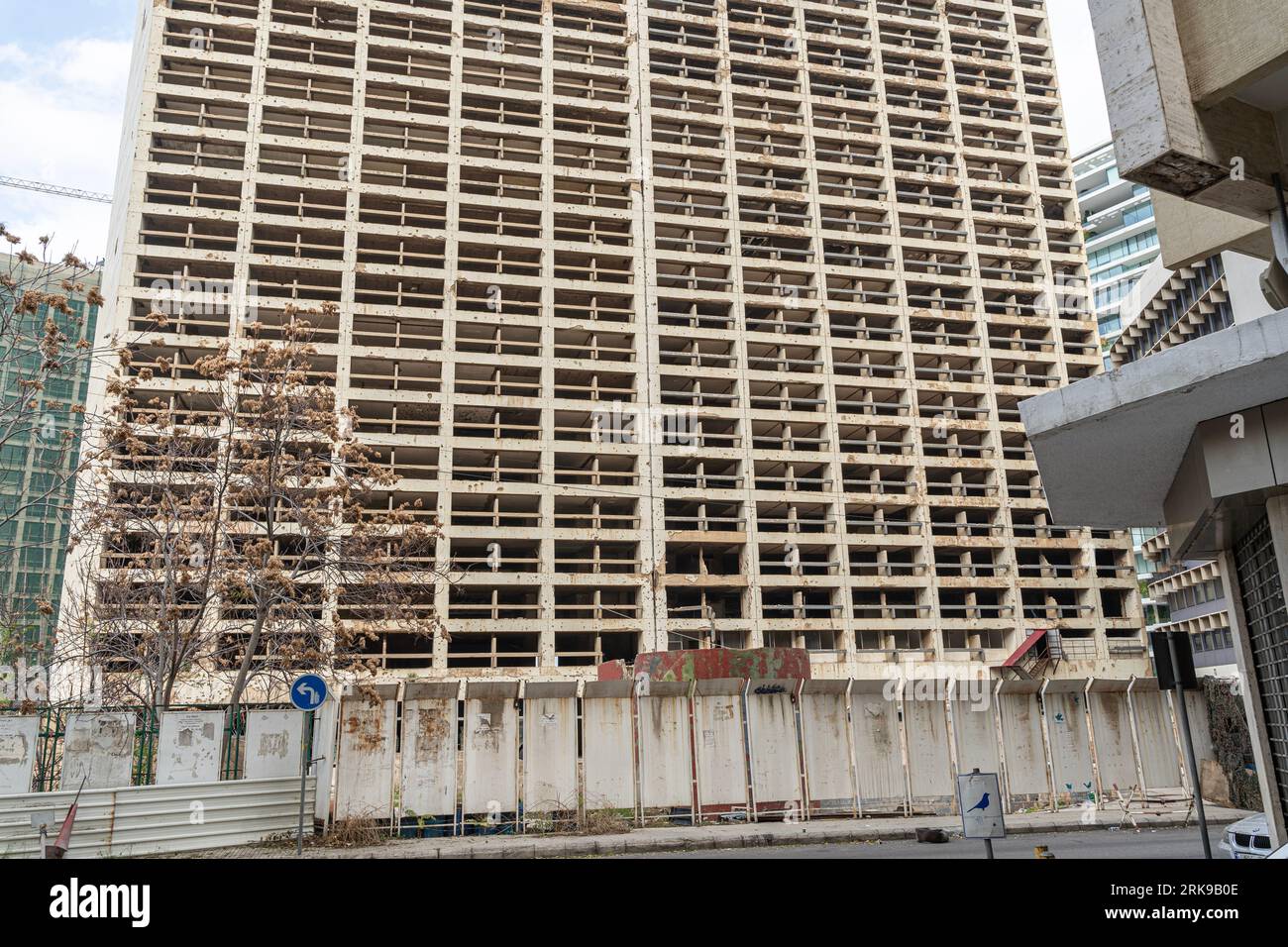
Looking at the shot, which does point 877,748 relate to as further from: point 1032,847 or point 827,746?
point 1032,847

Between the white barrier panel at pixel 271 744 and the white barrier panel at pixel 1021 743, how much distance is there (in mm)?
13101

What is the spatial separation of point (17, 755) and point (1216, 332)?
52.1 feet

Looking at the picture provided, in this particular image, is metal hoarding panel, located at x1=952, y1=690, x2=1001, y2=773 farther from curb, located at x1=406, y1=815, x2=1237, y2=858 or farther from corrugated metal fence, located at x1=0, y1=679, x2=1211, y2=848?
curb, located at x1=406, y1=815, x2=1237, y2=858

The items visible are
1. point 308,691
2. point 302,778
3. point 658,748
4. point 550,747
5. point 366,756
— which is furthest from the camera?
point 658,748

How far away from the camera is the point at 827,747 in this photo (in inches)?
684

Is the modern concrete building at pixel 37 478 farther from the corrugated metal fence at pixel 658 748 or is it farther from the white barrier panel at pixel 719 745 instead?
the white barrier panel at pixel 719 745

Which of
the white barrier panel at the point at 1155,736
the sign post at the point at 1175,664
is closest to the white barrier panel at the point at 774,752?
the white barrier panel at the point at 1155,736

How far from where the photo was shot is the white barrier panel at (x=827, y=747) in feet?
56.4

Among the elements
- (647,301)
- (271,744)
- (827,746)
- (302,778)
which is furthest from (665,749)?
(647,301)

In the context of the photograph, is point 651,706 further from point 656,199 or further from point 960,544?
point 656,199

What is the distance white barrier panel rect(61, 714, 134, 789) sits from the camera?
13570 mm

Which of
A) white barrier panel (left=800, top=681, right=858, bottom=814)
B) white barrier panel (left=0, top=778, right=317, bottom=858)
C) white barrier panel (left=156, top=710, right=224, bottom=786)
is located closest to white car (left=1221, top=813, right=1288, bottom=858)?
white barrier panel (left=800, top=681, right=858, bottom=814)

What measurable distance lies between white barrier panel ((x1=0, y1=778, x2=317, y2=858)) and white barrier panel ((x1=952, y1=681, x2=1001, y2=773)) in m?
12.0
